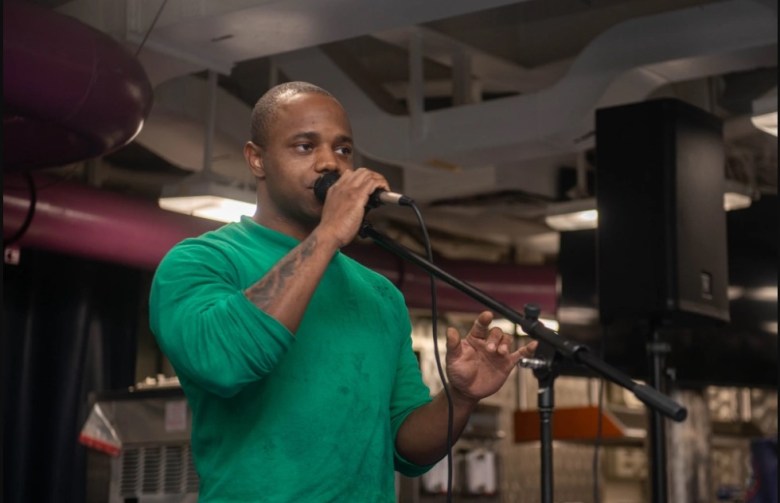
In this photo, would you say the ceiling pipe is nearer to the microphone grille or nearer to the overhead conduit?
the overhead conduit

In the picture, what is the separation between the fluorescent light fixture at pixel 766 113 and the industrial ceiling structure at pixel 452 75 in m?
0.17

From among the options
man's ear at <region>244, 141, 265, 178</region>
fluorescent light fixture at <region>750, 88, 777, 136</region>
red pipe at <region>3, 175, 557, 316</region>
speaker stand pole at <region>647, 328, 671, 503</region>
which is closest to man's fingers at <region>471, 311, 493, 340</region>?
man's ear at <region>244, 141, 265, 178</region>

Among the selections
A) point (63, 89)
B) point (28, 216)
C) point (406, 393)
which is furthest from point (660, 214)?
point (28, 216)

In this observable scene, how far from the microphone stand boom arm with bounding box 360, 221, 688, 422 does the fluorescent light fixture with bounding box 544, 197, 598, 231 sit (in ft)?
14.7

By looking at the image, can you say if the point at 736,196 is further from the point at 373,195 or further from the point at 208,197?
the point at 373,195

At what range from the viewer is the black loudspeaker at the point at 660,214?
12.9ft

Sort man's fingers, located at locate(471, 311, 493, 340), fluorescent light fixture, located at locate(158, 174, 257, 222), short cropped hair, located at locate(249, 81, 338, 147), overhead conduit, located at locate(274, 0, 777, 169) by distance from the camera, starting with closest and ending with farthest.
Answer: man's fingers, located at locate(471, 311, 493, 340) < short cropped hair, located at locate(249, 81, 338, 147) < overhead conduit, located at locate(274, 0, 777, 169) < fluorescent light fixture, located at locate(158, 174, 257, 222)

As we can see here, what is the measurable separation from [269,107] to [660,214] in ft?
8.22

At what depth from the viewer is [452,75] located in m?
5.89

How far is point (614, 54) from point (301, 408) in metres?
3.46

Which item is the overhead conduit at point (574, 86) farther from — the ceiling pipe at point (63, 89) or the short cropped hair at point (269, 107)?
the short cropped hair at point (269, 107)

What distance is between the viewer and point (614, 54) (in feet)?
15.6

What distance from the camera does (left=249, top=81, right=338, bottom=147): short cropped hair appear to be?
1.76 metres

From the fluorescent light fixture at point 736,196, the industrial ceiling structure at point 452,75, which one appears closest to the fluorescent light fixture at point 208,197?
the industrial ceiling structure at point 452,75
